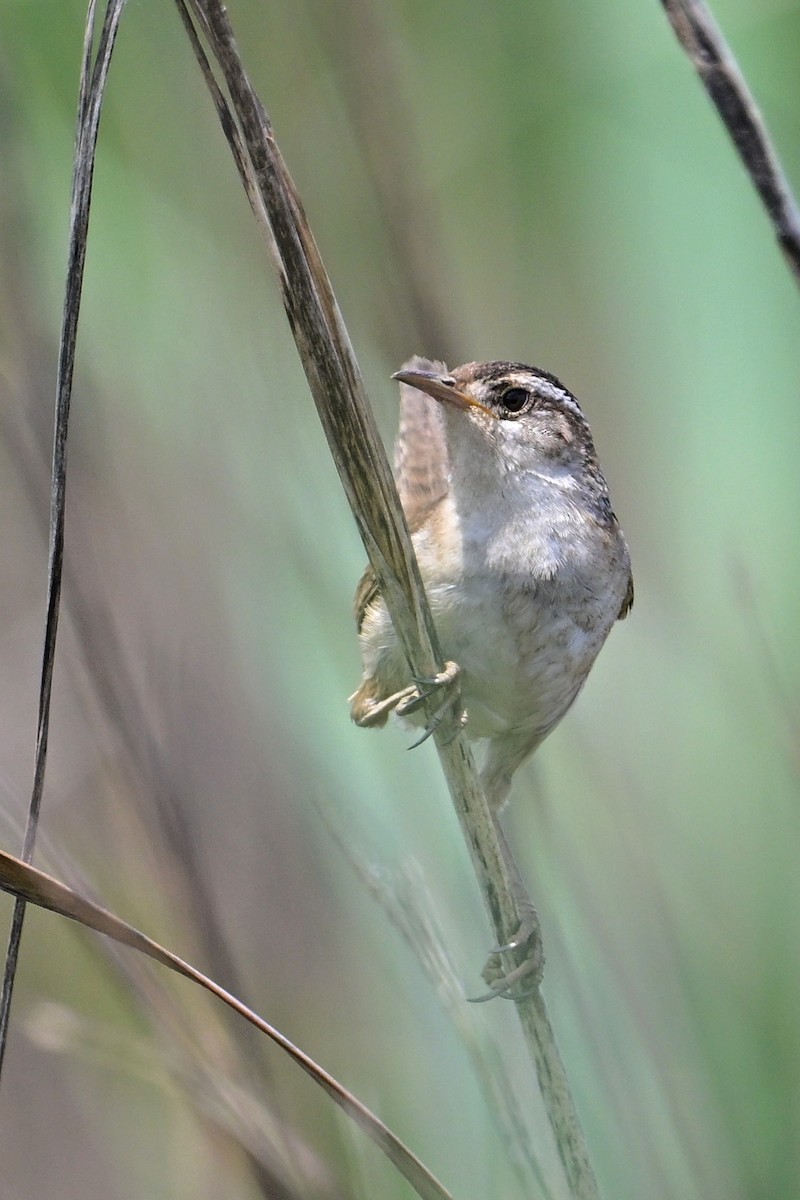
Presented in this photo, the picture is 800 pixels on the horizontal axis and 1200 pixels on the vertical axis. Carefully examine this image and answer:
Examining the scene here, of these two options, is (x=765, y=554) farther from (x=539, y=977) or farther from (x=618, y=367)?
(x=539, y=977)

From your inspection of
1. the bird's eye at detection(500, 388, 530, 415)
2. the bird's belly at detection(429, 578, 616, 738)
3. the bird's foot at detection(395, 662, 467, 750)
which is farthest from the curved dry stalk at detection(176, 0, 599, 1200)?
the bird's eye at detection(500, 388, 530, 415)

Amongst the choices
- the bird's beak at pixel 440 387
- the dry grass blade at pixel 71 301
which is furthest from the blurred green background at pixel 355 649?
the dry grass blade at pixel 71 301

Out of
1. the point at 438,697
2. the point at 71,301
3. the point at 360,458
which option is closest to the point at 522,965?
the point at 438,697

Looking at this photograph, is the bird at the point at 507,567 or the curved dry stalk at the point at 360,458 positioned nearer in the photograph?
the curved dry stalk at the point at 360,458

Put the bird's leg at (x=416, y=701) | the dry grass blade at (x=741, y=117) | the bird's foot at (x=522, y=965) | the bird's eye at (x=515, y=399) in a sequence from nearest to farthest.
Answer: the dry grass blade at (x=741, y=117)
the bird's leg at (x=416, y=701)
the bird's foot at (x=522, y=965)
the bird's eye at (x=515, y=399)

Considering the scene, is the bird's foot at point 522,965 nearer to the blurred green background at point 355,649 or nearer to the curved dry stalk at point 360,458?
the blurred green background at point 355,649

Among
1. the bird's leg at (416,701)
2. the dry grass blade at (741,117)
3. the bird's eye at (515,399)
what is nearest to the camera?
the dry grass blade at (741,117)

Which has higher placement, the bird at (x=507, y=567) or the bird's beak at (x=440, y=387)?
the bird's beak at (x=440, y=387)

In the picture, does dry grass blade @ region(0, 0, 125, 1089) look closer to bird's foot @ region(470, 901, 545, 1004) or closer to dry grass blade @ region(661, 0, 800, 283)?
dry grass blade @ region(661, 0, 800, 283)
